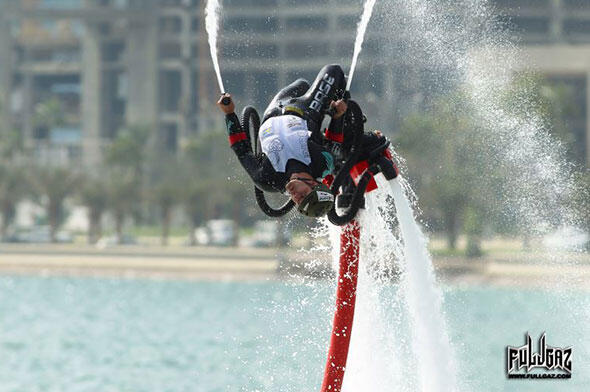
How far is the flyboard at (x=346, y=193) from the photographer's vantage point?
14.6 m

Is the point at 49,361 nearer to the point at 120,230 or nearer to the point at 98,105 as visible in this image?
the point at 120,230

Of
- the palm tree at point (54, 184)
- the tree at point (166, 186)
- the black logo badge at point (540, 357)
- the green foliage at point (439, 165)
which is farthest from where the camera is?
the palm tree at point (54, 184)

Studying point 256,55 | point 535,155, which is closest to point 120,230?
point 256,55

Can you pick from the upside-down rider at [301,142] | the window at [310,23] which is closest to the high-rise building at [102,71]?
the window at [310,23]

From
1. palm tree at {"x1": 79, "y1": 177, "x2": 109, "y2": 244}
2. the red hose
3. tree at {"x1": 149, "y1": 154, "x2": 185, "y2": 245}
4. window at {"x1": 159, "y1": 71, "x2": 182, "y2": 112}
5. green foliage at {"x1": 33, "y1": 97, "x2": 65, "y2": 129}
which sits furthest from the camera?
window at {"x1": 159, "y1": 71, "x2": 182, "y2": 112}

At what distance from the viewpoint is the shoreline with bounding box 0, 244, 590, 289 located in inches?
2253

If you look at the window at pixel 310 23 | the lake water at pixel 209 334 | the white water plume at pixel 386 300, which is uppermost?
the window at pixel 310 23

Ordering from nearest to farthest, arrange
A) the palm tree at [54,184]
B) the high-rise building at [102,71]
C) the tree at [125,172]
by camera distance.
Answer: the tree at [125,172]
the palm tree at [54,184]
the high-rise building at [102,71]

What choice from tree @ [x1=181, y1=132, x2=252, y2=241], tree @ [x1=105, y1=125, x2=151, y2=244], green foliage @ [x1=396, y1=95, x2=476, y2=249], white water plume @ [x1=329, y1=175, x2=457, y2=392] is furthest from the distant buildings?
white water plume @ [x1=329, y1=175, x2=457, y2=392]

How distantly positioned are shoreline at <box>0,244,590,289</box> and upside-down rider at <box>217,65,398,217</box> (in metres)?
36.6

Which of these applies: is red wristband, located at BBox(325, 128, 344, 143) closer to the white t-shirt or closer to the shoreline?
the white t-shirt

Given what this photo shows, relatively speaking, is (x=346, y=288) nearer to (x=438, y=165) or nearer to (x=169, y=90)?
(x=438, y=165)

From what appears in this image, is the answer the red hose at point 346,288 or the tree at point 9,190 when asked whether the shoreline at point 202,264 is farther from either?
the red hose at point 346,288

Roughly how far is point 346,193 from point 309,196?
1256 millimetres
